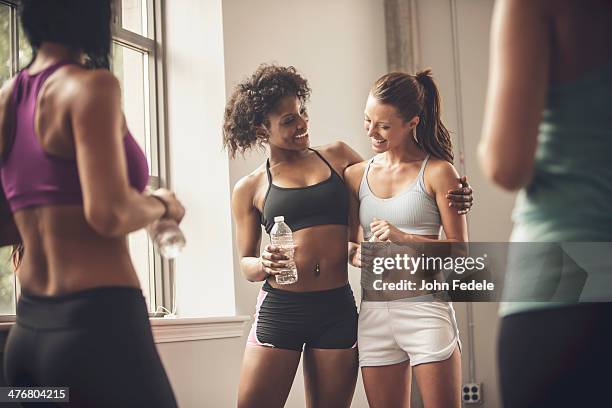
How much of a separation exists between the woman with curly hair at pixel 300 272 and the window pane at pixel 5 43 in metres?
0.77

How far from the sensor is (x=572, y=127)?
30.9 inches

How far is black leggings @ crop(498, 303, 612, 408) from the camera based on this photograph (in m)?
0.75

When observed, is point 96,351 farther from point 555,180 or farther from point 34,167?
point 555,180

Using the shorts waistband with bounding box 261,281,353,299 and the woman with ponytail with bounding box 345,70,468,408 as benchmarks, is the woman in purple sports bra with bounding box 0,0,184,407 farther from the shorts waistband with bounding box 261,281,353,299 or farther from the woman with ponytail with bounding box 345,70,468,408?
the shorts waistband with bounding box 261,281,353,299

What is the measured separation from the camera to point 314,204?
2.01 metres

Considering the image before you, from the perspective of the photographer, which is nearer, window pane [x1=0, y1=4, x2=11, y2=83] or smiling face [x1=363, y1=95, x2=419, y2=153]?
smiling face [x1=363, y1=95, x2=419, y2=153]

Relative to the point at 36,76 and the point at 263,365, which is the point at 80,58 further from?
the point at 263,365

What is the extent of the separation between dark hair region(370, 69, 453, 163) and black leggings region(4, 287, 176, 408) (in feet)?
3.54

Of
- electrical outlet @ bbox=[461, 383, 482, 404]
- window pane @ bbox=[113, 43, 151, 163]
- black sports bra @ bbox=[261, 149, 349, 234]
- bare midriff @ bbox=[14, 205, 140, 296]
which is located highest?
window pane @ bbox=[113, 43, 151, 163]

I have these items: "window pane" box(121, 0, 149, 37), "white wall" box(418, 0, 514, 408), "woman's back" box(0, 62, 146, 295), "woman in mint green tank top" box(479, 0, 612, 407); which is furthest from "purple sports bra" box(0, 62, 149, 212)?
"white wall" box(418, 0, 514, 408)

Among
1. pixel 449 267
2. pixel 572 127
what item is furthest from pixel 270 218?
pixel 572 127

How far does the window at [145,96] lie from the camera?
2.90 meters

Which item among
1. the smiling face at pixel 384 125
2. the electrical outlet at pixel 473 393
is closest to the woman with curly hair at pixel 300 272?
the smiling face at pixel 384 125

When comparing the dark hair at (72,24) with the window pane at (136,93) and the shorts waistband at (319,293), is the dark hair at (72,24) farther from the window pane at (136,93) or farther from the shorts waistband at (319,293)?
the window pane at (136,93)
